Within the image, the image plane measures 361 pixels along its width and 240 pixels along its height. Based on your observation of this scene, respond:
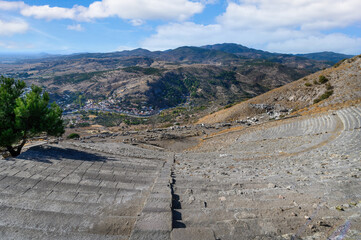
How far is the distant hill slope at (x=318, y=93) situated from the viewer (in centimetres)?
2680

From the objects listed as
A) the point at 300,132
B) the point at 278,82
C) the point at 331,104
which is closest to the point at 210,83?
the point at 278,82

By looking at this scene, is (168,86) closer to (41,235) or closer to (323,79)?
(323,79)

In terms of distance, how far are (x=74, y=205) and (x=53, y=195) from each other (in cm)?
105

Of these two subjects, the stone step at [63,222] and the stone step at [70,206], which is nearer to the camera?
the stone step at [63,222]

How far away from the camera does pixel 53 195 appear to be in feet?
18.2

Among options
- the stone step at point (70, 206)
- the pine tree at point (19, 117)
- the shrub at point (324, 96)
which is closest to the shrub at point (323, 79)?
the shrub at point (324, 96)

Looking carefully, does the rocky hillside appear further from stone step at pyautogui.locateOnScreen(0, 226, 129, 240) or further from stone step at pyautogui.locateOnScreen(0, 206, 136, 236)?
stone step at pyautogui.locateOnScreen(0, 226, 129, 240)

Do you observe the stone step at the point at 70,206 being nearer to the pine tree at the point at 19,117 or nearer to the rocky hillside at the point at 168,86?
the pine tree at the point at 19,117

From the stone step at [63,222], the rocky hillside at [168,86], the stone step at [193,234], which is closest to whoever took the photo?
the stone step at [193,234]

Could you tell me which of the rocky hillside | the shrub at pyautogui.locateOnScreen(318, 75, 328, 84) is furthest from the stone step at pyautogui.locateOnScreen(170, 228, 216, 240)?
the rocky hillside

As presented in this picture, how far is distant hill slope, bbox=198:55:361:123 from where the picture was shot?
2680 cm

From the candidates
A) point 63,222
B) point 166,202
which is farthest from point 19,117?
point 166,202

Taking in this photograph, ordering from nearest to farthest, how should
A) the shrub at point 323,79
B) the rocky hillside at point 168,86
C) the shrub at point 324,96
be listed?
the shrub at point 324,96 → the shrub at point 323,79 → the rocky hillside at point 168,86

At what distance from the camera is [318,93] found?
31047mm
